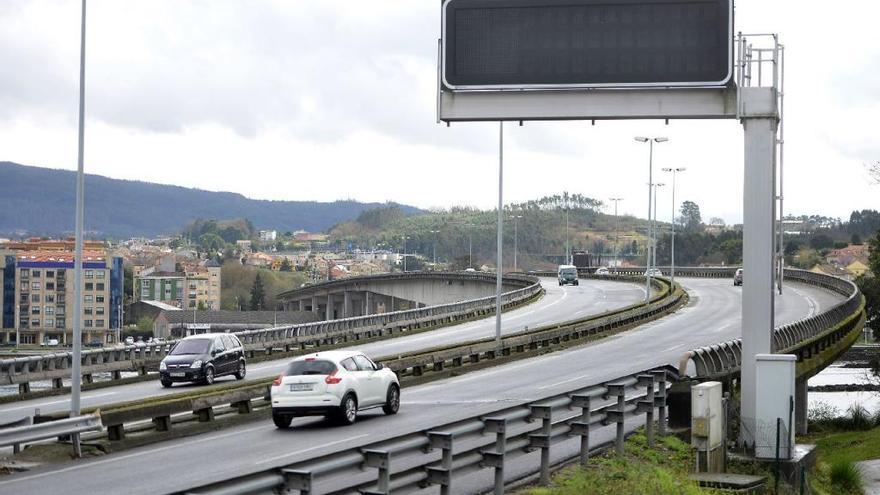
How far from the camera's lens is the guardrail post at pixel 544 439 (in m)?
15.6

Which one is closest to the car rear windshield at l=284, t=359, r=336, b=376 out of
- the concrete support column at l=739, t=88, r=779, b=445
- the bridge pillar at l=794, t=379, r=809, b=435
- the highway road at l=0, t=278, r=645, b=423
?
the highway road at l=0, t=278, r=645, b=423

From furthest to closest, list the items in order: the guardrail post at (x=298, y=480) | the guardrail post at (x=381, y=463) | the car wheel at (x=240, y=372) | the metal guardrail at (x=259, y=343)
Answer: the car wheel at (x=240, y=372)
the metal guardrail at (x=259, y=343)
the guardrail post at (x=381, y=463)
the guardrail post at (x=298, y=480)

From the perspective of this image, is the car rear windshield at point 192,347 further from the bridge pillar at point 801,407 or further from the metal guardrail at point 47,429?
the bridge pillar at point 801,407

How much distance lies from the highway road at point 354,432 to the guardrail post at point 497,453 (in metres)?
1.00

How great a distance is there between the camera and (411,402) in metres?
30.0

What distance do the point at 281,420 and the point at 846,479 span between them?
1061 centimetres

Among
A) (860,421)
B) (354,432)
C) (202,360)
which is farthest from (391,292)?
(354,432)

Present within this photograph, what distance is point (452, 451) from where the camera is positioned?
45.9ft

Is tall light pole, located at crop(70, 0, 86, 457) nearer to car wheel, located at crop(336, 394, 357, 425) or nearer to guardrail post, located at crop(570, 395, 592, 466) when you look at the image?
car wheel, located at crop(336, 394, 357, 425)

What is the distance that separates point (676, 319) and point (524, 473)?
166 feet

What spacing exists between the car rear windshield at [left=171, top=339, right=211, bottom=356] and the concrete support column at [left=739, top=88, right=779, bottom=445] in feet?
66.6

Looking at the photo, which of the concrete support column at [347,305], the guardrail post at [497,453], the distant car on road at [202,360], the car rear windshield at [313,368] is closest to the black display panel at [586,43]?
the car rear windshield at [313,368]

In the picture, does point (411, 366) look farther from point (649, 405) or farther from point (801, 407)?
point (649, 405)

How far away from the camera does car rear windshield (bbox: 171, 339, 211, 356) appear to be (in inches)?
1467
